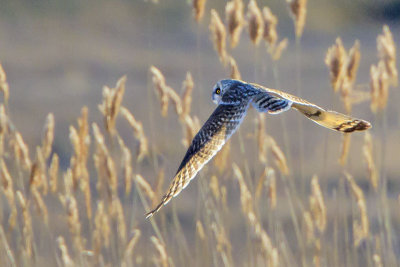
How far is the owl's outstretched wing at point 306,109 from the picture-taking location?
1709 millimetres

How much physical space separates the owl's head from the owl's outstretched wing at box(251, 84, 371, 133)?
0.12 ft

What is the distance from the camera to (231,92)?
195cm

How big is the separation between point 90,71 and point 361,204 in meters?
3.97

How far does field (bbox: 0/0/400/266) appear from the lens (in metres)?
2.26

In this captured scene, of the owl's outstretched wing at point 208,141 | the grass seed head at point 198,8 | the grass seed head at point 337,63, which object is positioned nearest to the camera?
the owl's outstretched wing at point 208,141

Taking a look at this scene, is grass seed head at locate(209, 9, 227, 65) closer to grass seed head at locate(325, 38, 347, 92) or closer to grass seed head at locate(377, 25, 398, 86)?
grass seed head at locate(325, 38, 347, 92)

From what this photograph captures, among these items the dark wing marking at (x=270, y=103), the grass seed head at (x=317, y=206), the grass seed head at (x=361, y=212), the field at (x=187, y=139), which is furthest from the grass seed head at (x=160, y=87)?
the grass seed head at (x=361, y=212)

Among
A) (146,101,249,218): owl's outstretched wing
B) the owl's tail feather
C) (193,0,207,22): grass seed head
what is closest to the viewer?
(146,101,249,218): owl's outstretched wing

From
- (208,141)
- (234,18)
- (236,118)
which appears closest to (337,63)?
(234,18)

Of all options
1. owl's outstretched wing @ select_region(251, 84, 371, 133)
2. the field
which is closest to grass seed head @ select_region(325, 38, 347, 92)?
the field

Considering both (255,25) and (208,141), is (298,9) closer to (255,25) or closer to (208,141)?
(255,25)

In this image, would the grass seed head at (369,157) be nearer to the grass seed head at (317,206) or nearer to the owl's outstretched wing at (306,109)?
the grass seed head at (317,206)

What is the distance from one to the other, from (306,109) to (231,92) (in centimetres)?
22

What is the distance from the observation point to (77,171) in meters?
2.26
